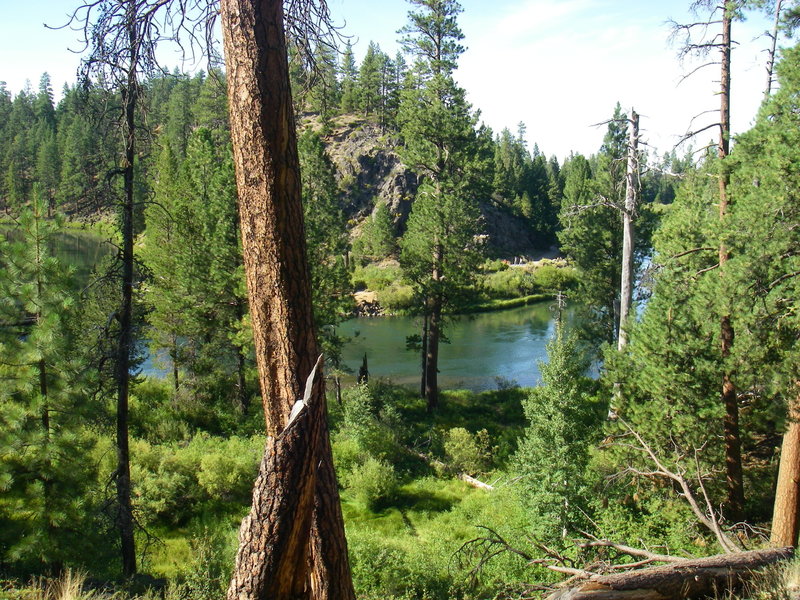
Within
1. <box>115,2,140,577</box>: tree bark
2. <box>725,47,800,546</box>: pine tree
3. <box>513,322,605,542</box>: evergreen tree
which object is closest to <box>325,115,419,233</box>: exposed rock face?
<box>513,322,605,542</box>: evergreen tree

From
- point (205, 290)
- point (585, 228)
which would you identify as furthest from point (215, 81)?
point (585, 228)

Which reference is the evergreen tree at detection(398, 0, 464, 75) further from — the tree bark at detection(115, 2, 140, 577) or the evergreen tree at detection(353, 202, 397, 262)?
the evergreen tree at detection(353, 202, 397, 262)

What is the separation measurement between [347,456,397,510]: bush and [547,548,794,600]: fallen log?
9.45 metres

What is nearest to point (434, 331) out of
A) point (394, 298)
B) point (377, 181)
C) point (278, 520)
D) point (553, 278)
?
point (278, 520)

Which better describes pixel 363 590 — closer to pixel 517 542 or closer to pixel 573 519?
pixel 517 542

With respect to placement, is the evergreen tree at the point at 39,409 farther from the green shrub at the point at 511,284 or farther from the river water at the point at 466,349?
the green shrub at the point at 511,284

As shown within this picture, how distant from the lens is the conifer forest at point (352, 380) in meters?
3.72

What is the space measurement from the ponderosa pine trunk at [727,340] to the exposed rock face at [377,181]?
50.7 metres

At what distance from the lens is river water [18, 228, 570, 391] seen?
27.0 meters

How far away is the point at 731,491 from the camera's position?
34.5ft

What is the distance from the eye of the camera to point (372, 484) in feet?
47.2

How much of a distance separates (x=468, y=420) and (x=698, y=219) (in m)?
10.7

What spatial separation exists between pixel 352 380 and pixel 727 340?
1847cm

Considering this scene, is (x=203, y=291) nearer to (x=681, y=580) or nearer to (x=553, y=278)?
(x=681, y=580)
